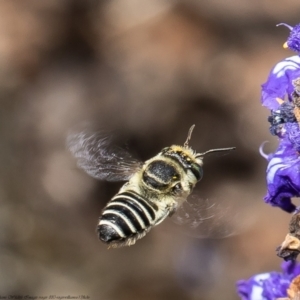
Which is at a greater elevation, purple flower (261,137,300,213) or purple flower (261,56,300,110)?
purple flower (261,56,300,110)

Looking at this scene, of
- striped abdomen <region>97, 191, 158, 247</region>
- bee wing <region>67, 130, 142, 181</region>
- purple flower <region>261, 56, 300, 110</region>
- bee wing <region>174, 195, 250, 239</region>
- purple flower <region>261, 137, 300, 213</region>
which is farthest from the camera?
bee wing <region>67, 130, 142, 181</region>

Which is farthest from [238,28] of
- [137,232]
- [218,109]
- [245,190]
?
[137,232]

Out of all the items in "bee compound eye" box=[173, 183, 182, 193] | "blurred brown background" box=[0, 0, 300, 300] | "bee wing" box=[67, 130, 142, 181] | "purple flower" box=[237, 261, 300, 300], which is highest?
"blurred brown background" box=[0, 0, 300, 300]

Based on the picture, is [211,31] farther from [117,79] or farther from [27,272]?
[27,272]

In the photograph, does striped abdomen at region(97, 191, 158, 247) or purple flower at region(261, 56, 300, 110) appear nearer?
purple flower at region(261, 56, 300, 110)

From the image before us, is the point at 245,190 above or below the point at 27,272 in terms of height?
above

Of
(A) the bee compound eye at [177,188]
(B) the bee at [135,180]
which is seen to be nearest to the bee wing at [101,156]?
(B) the bee at [135,180]

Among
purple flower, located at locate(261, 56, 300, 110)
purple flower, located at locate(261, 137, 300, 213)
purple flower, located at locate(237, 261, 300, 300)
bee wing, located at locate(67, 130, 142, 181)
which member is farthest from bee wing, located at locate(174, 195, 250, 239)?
purple flower, located at locate(261, 56, 300, 110)

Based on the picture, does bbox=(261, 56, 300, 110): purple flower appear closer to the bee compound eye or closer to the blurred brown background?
the bee compound eye
